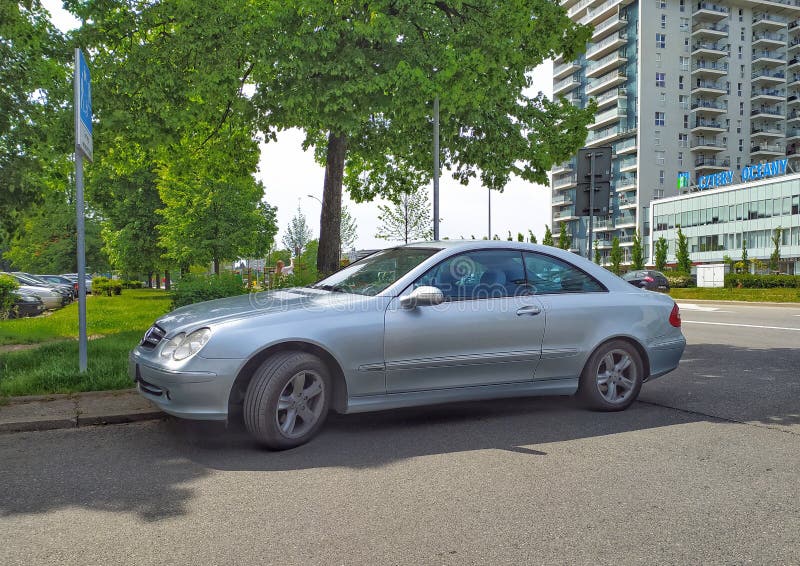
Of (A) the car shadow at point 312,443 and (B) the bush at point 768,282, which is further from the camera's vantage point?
(B) the bush at point 768,282

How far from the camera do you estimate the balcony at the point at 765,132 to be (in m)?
84.4

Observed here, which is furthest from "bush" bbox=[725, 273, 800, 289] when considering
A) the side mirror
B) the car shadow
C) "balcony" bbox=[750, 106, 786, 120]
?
"balcony" bbox=[750, 106, 786, 120]

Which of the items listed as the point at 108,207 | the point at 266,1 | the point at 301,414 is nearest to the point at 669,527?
the point at 301,414

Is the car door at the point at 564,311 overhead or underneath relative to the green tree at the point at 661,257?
underneath

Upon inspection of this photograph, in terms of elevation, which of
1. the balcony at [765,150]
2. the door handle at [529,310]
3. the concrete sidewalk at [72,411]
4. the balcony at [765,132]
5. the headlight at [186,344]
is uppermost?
the balcony at [765,132]

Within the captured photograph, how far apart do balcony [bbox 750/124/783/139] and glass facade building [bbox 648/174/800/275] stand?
61.5 feet

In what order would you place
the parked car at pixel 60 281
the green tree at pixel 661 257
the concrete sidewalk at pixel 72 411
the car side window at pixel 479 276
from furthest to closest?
the green tree at pixel 661 257, the parked car at pixel 60 281, the car side window at pixel 479 276, the concrete sidewalk at pixel 72 411

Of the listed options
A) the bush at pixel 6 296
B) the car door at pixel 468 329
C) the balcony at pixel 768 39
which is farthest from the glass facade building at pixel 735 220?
the car door at pixel 468 329

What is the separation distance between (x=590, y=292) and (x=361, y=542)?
3530 mm

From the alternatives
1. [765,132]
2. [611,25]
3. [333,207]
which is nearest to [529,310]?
[333,207]

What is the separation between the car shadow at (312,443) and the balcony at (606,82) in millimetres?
85649

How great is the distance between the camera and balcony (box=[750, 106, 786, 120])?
277 ft

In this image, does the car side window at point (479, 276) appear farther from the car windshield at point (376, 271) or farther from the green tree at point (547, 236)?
the green tree at point (547, 236)

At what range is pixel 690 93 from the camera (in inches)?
3290
